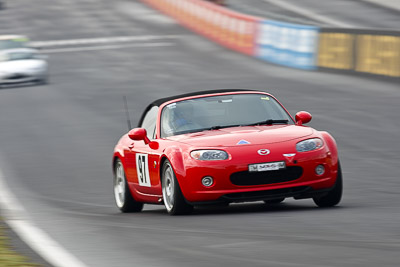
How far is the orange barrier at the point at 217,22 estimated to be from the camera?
127ft

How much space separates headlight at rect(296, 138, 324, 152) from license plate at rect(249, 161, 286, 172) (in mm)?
243

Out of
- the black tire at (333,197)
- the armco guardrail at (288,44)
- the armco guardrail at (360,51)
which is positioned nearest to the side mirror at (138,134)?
the black tire at (333,197)

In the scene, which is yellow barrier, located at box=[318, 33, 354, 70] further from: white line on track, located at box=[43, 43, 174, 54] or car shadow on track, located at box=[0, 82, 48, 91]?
white line on track, located at box=[43, 43, 174, 54]

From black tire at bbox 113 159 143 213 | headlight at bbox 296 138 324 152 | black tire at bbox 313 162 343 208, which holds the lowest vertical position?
black tire at bbox 113 159 143 213

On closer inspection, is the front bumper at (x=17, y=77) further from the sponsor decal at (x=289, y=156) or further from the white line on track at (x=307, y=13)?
the sponsor decal at (x=289, y=156)

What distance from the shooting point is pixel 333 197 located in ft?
32.3

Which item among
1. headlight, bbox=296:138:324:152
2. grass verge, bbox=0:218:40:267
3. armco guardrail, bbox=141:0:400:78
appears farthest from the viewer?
armco guardrail, bbox=141:0:400:78

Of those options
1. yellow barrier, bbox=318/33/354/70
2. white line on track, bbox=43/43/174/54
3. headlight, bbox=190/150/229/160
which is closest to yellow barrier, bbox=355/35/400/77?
yellow barrier, bbox=318/33/354/70

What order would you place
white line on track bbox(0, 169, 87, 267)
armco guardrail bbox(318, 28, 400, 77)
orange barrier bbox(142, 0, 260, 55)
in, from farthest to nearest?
orange barrier bbox(142, 0, 260, 55)
armco guardrail bbox(318, 28, 400, 77)
white line on track bbox(0, 169, 87, 267)

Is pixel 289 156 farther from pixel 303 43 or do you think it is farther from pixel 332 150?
pixel 303 43

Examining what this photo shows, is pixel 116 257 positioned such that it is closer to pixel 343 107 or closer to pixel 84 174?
pixel 84 174

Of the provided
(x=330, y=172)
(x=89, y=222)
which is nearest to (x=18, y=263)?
(x=89, y=222)

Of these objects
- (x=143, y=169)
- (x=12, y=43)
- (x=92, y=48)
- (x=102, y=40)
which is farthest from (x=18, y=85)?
(x=143, y=169)

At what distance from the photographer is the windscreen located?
34.1 ft
